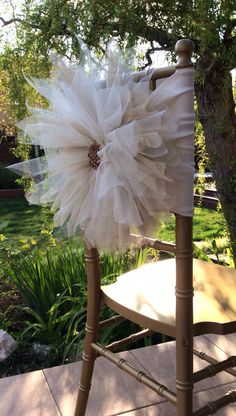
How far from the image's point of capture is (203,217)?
568cm

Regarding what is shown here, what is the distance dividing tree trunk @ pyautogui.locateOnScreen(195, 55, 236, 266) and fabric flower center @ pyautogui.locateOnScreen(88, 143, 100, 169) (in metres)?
1.17

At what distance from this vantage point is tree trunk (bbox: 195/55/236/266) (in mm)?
2100

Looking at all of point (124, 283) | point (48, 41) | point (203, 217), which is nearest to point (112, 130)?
point (124, 283)

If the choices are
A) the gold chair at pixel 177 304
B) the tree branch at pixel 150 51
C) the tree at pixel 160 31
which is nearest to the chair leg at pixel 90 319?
the gold chair at pixel 177 304

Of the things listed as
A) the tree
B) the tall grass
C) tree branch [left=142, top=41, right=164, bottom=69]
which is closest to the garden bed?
the tall grass

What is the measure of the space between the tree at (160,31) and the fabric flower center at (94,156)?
2.52 feet

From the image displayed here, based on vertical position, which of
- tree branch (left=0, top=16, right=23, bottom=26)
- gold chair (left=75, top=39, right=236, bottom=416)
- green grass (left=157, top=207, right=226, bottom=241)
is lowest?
green grass (left=157, top=207, right=226, bottom=241)

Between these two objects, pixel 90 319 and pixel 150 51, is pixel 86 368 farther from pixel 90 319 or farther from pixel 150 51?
pixel 150 51

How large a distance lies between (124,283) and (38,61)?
1.24 m

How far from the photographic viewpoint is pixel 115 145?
0.90 meters

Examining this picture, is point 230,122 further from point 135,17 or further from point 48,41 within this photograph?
point 48,41

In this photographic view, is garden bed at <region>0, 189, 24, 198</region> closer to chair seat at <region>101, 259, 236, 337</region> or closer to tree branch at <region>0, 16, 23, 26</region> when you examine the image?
tree branch at <region>0, 16, 23, 26</region>

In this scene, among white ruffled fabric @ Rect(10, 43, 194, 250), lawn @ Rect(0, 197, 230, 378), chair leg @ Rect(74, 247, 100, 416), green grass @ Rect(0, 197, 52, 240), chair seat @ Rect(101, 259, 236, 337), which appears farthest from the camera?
green grass @ Rect(0, 197, 52, 240)

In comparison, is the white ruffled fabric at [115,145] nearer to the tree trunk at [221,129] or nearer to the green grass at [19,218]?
the tree trunk at [221,129]
